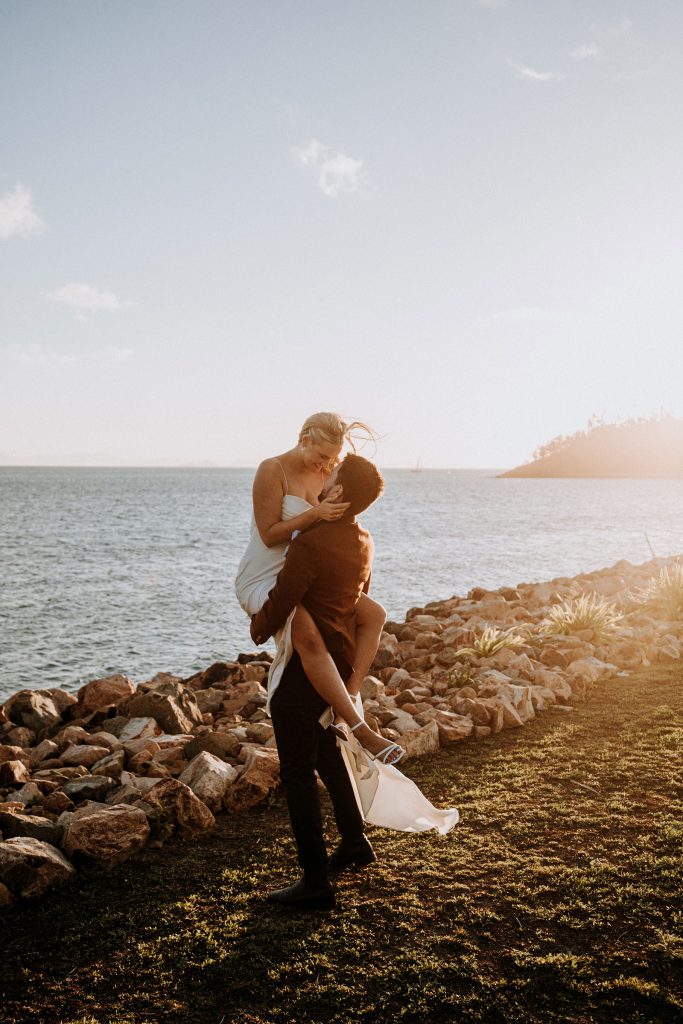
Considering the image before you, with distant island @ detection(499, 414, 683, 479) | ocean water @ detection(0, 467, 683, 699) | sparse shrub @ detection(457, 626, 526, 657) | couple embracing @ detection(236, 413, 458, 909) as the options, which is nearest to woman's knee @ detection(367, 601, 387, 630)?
couple embracing @ detection(236, 413, 458, 909)

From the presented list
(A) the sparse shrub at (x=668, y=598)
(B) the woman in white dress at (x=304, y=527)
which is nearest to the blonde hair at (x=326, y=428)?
(B) the woman in white dress at (x=304, y=527)

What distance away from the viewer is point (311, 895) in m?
3.82

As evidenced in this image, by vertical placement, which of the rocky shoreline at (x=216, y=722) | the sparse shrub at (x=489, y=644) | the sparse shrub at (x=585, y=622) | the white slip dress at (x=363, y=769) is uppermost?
the white slip dress at (x=363, y=769)

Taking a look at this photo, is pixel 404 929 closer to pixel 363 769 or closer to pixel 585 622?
pixel 363 769

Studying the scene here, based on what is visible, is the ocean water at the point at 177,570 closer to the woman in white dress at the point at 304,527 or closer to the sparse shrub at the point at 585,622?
the sparse shrub at the point at 585,622

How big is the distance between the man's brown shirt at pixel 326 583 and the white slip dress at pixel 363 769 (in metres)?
0.17

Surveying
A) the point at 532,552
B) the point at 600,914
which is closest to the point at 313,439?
the point at 600,914

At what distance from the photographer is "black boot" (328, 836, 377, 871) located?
424 cm

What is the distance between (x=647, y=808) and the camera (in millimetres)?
4898

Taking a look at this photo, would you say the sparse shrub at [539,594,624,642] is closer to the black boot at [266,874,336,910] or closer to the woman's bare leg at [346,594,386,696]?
the woman's bare leg at [346,594,386,696]

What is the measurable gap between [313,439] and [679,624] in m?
8.32

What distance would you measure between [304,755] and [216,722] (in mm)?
4311

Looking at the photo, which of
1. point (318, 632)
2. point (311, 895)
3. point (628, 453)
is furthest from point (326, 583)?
point (628, 453)

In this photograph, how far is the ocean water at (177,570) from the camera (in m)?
15.1
